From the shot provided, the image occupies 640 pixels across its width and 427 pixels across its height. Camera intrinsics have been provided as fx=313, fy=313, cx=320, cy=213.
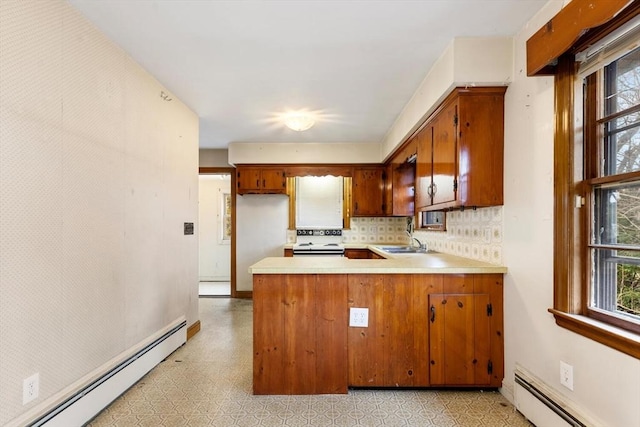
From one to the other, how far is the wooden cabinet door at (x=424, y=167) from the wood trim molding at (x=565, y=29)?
1.06 m

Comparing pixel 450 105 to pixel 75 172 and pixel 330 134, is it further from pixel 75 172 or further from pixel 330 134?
pixel 75 172

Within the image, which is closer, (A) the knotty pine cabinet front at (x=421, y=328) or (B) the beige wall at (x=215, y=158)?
(A) the knotty pine cabinet front at (x=421, y=328)

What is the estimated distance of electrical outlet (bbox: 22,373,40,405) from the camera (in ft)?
4.91

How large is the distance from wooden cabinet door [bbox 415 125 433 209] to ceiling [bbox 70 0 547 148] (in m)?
0.46

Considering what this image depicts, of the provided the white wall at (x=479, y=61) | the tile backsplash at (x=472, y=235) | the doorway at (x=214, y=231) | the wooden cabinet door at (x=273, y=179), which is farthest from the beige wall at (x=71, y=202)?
the doorway at (x=214, y=231)

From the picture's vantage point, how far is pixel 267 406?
6.84ft

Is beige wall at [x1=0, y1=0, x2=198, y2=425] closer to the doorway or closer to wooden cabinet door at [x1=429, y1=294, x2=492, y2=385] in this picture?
wooden cabinet door at [x1=429, y1=294, x2=492, y2=385]

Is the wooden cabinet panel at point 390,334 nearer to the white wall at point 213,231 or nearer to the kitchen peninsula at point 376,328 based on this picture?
the kitchen peninsula at point 376,328

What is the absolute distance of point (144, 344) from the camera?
97.7 inches

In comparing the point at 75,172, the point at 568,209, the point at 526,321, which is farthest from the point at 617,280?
the point at 75,172

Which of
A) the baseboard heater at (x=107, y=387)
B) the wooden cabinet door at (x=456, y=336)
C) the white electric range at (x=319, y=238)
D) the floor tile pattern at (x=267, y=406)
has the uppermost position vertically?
the white electric range at (x=319, y=238)

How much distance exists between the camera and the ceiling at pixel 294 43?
183 cm

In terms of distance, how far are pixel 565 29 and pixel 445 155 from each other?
1060mm

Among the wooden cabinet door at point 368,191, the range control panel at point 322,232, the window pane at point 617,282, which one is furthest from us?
the range control panel at point 322,232
